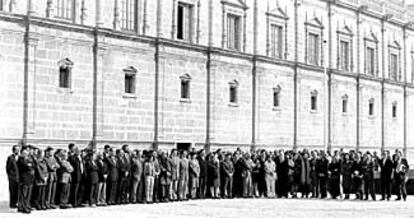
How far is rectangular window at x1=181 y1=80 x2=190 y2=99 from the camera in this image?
37.2m

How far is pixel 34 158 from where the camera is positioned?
23.1 meters

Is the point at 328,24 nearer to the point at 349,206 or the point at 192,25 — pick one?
the point at 192,25

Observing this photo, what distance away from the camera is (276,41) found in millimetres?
44656

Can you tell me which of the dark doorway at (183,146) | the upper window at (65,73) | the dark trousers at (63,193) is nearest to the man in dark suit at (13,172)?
the dark trousers at (63,193)

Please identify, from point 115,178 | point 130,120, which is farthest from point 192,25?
point 115,178

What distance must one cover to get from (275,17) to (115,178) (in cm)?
2084

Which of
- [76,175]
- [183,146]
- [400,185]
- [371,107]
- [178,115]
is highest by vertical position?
[371,107]

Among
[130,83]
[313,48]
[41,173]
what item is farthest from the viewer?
[313,48]

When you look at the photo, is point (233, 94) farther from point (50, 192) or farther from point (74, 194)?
point (50, 192)

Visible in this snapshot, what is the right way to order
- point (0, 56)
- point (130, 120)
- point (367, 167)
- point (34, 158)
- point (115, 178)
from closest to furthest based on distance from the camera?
point (34, 158), point (115, 178), point (0, 56), point (367, 167), point (130, 120)

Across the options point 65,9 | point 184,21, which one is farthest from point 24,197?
point 184,21

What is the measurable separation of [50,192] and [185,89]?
47.7 feet

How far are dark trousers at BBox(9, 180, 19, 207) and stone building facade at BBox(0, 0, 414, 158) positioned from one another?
526 cm

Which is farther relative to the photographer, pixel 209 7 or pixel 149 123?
pixel 209 7
